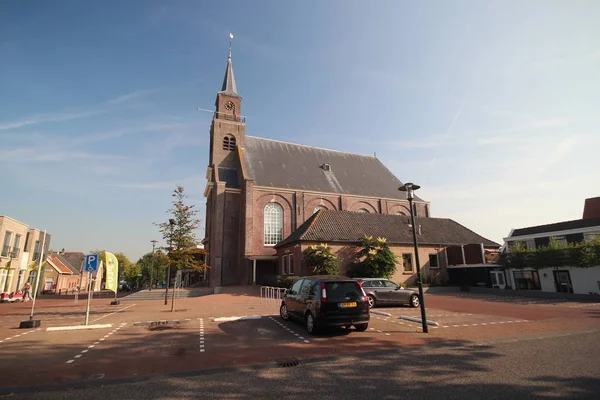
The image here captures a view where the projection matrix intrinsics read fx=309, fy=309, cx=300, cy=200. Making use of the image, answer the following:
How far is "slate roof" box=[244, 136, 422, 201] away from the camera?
37188 mm

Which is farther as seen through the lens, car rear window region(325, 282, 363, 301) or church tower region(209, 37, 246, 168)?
church tower region(209, 37, 246, 168)

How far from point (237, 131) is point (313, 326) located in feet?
115

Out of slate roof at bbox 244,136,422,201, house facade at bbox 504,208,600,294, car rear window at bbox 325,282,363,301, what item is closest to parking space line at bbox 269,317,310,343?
car rear window at bbox 325,282,363,301

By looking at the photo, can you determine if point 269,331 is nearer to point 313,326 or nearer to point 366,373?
point 313,326

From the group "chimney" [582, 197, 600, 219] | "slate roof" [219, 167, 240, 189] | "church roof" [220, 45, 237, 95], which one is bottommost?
"chimney" [582, 197, 600, 219]

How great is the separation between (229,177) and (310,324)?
30208 millimetres

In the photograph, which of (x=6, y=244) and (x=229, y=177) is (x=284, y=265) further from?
(x=6, y=244)

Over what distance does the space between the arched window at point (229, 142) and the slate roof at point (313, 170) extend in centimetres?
198

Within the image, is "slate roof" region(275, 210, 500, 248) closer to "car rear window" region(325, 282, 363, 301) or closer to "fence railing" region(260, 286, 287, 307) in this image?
"fence railing" region(260, 286, 287, 307)

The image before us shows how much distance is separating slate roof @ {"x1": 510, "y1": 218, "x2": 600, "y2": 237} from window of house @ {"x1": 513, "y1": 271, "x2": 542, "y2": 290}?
16.1 ft

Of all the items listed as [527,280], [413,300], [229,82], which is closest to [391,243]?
[527,280]

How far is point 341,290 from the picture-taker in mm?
9453

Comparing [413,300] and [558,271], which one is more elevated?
[558,271]

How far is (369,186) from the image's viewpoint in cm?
4181
